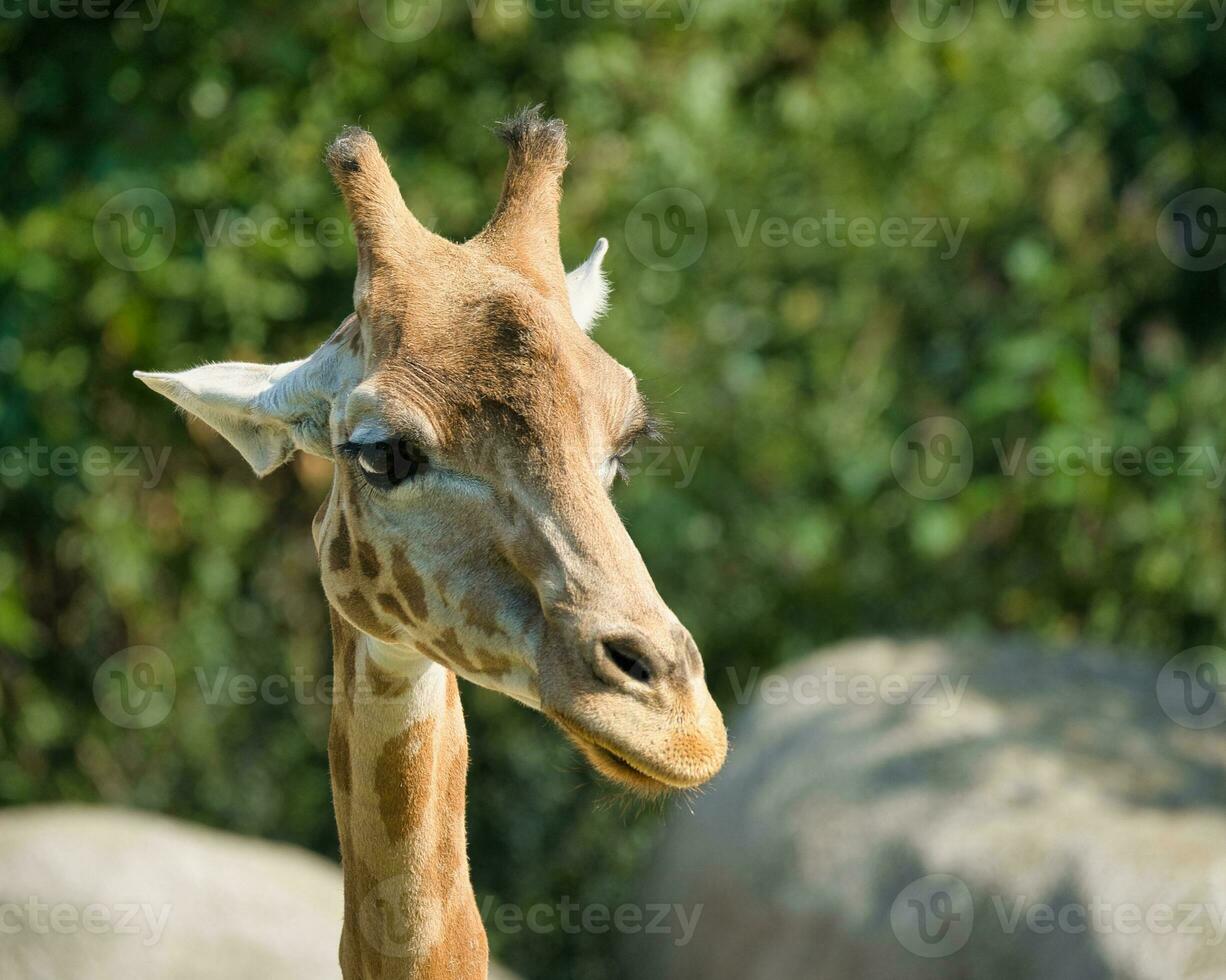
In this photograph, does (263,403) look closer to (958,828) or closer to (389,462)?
(389,462)

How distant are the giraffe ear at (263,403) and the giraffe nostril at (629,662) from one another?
3.30ft

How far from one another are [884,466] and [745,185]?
6.19ft

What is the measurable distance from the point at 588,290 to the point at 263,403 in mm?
891

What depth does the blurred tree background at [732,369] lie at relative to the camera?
7621mm

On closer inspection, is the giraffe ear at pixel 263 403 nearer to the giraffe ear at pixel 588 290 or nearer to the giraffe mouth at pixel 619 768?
the giraffe ear at pixel 588 290

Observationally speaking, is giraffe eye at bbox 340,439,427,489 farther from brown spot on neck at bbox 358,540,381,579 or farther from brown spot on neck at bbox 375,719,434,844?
brown spot on neck at bbox 375,719,434,844

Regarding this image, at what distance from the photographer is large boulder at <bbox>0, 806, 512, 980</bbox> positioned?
526 centimetres

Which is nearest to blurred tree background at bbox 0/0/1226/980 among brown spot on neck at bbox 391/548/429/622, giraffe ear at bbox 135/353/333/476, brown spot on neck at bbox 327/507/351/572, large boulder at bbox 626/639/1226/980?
large boulder at bbox 626/639/1226/980

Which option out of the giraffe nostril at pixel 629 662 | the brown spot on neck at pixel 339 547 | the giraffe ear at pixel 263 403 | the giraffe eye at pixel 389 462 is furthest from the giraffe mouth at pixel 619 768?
the giraffe ear at pixel 263 403

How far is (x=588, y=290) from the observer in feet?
12.3

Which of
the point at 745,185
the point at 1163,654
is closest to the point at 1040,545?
the point at 1163,654

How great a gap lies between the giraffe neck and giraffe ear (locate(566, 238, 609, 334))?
3.13 ft

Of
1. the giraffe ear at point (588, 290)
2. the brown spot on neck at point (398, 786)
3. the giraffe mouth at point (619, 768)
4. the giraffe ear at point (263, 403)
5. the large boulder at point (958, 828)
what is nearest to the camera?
the giraffe mouth at point (619, 768)

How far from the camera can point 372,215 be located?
127 inches
